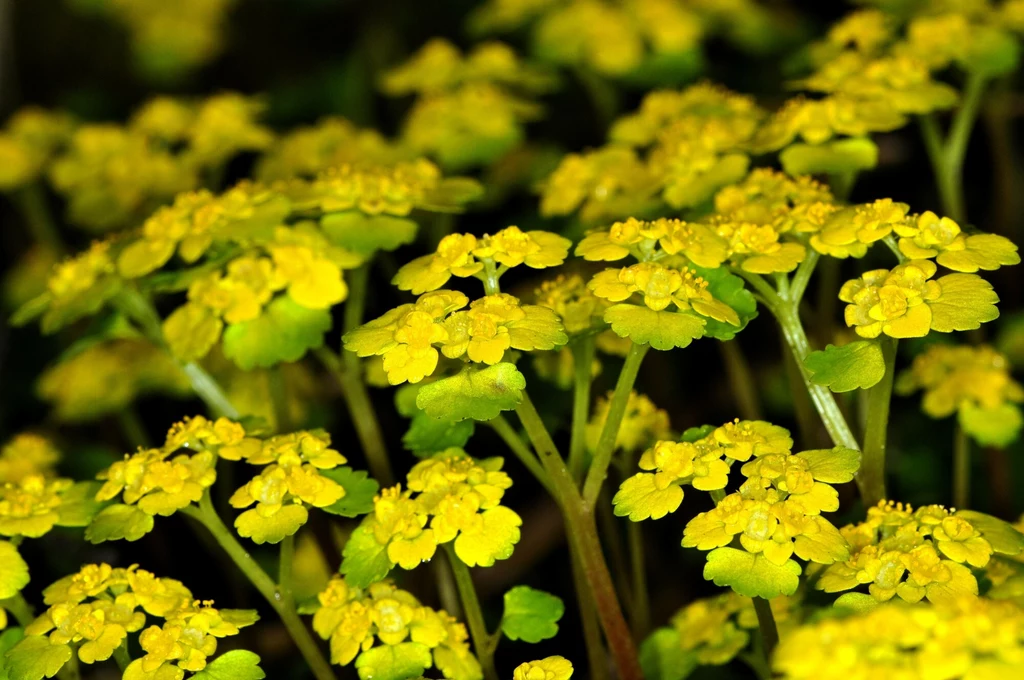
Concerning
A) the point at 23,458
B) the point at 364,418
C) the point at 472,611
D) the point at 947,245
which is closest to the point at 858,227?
the point at 947,245

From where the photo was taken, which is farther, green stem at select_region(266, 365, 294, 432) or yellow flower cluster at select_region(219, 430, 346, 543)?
green stem at select_region(266, 365, 294, 432)

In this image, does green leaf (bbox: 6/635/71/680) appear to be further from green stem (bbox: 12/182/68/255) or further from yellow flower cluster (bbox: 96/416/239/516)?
green stem (bbox: 12/182/68/255)

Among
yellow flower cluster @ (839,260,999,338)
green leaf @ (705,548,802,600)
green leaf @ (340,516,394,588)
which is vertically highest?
yellow flower cluster @ (839,260,999,338)

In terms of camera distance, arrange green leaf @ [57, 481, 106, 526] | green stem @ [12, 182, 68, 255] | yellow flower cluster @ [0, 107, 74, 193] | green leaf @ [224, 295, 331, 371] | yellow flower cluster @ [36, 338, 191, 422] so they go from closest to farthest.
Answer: green leaf @ [57, 481, 106, 526]
green leaf @ [224, 295, 331, 371]
yellow flower cluster @ [36, 338, 191, 422]
yellow flower cluster @ [0, 107, 74, 193]
green stem @ [12, 182, 68, 255]

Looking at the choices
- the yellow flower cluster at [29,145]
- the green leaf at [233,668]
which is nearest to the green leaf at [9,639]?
the green leaf at [233,668]

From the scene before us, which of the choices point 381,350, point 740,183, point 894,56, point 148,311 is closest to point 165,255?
point 148,311

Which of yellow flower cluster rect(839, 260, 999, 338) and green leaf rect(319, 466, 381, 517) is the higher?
yellow flower cluster rect(839, 260, 999, 338)

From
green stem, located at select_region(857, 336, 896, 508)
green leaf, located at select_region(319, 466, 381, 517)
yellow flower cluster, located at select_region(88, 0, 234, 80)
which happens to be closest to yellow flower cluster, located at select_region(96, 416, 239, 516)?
green leaf, located at select_region(319, 466, 381, 517)
